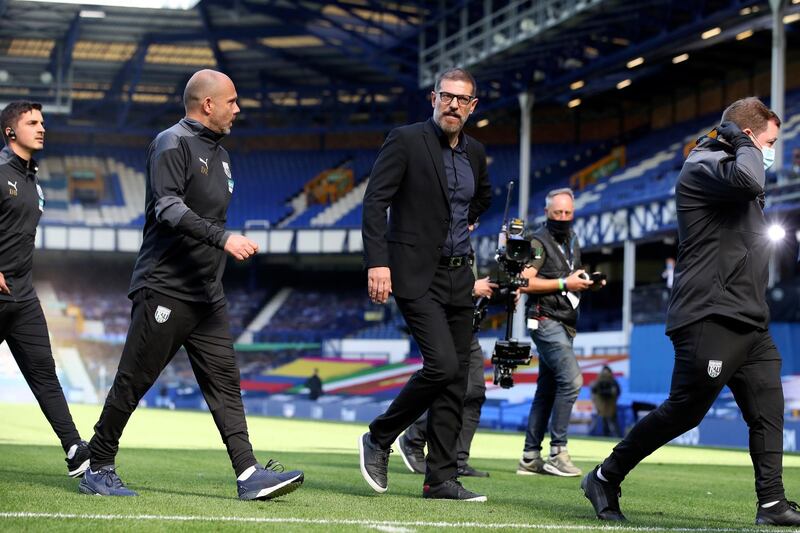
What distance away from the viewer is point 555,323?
1001 cm

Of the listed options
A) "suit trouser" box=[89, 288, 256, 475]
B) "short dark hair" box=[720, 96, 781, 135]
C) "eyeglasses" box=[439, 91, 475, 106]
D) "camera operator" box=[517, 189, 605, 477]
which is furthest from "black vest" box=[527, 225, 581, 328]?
"short dark hair" box=[720, 96, 781, 135]

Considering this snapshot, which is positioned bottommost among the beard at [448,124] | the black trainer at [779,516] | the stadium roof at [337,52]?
the black trainer at [779,516]

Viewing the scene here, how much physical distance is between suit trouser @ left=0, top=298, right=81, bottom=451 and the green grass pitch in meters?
0.34

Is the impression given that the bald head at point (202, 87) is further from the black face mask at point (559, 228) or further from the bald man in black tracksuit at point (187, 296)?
the black face mask at point (559, 228)

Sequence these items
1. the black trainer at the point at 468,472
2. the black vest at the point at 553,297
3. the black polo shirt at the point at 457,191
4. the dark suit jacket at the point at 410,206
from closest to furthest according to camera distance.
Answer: the dark suit jacket at the point at 410,206 → the black polo shirt at the point at 457,191 → the black trainer at the point at 468,472 → the black vest at the point at 553,297

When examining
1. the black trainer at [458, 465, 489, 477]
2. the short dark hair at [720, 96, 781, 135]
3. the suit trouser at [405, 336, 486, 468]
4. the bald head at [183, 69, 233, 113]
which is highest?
the bald head at [183, 69, 233, 113]

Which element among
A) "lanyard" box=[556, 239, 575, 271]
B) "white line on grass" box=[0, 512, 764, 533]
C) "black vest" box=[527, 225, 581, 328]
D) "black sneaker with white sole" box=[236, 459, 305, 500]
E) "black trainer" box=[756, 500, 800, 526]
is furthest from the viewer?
"lanyard" box=[556, 239, 575, 271]

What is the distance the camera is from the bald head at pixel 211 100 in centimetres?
675

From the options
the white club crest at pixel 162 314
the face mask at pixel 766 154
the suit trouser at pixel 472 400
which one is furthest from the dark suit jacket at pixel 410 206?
the suit trouser at pixel 472 400

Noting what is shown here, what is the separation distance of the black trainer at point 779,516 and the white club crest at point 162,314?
10.2 ft

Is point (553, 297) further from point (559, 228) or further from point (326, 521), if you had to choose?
point (326, 521)

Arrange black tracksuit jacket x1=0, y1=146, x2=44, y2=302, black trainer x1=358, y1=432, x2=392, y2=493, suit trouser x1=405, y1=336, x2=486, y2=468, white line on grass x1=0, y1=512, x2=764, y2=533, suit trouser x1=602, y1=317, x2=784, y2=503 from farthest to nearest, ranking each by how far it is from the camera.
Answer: suit trouser x1=405, y1=336, x2=486, y2=468, black tracksuit jacket x1=0, y1=146, x2=44, y2=302, black trainer x1=358, y1=432, x2=392, y2=493, suit trouser x1=602, y1=317, x2=784, y2=503, white line on grass x1=0, y1=512, x2=764, y2=533

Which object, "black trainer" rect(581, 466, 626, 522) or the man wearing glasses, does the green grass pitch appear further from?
the man wearing glasses

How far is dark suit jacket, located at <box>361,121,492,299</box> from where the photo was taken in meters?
6.89
